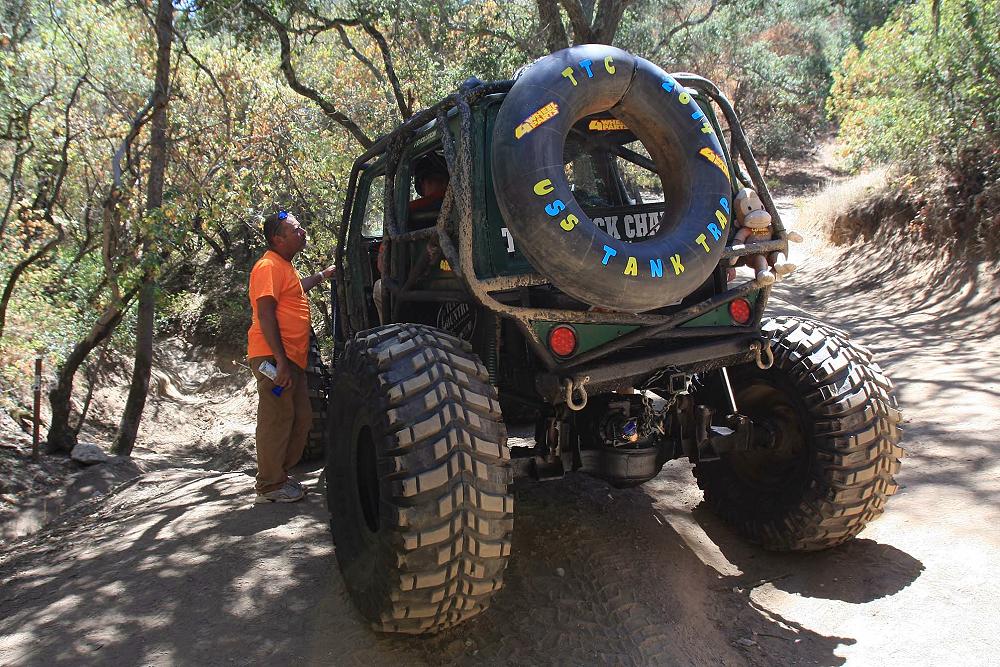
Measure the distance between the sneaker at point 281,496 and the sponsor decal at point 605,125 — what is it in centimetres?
282

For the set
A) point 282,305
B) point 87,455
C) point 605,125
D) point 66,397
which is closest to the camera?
point 605,125

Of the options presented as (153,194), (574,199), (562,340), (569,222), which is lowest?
(562,340)

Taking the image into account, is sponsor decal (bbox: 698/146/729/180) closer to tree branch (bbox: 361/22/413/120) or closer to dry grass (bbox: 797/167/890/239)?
tree branch (bbox: 361/22/413/120)

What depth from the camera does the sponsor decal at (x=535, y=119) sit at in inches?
106

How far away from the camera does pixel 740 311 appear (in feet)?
10.9

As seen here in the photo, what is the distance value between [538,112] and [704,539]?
8.26ft

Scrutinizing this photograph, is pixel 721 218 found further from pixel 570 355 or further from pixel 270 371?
pixel 270 371

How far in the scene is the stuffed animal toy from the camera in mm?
3215

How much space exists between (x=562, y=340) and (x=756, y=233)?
111cm

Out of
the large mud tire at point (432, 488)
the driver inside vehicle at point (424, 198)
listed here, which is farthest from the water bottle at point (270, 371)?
the large mud tire at point (432, 488)

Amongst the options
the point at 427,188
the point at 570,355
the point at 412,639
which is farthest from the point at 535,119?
the point at 412,639

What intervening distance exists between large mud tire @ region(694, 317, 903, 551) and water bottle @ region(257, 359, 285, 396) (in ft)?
8.81

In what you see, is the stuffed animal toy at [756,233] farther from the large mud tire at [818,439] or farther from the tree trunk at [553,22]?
the tree trunk at [553,22]

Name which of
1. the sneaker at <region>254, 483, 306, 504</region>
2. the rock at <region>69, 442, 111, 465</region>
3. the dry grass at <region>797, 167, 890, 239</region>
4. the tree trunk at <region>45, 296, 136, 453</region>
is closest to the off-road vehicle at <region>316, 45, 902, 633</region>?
the sneaker at <region>254, 483, 306, 504</region>
